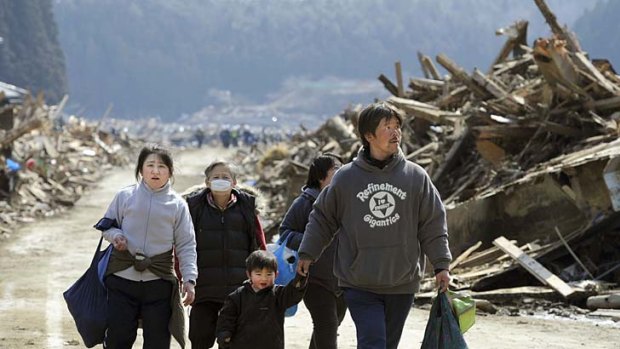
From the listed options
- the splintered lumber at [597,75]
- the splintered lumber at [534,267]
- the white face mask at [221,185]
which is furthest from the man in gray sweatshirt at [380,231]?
the splintered lumber at [597,75]

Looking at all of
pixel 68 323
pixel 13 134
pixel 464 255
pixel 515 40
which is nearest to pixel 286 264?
pixel 68 323

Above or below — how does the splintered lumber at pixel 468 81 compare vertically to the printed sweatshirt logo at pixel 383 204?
above

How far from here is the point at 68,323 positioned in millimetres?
9875

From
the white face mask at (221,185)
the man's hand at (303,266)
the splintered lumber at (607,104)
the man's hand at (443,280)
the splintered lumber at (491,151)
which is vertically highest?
the splintered lumber at (607,104)

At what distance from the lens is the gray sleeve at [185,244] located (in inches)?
237

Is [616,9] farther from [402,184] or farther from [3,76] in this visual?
[402,184]

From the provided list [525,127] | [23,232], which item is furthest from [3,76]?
[525,127]

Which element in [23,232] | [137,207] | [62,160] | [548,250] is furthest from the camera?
[62,160]

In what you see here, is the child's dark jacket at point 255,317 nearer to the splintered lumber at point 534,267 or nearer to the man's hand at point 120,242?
the man's hand at point 120,242

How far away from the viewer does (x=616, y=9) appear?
168 meters

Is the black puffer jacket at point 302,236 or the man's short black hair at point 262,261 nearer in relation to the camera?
the man's short black hair at point 262,261

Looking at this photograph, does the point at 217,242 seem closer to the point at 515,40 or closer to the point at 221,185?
the point at 221,185

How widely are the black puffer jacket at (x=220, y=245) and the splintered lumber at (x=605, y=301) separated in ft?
15.3

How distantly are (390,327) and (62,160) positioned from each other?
27342 mm
